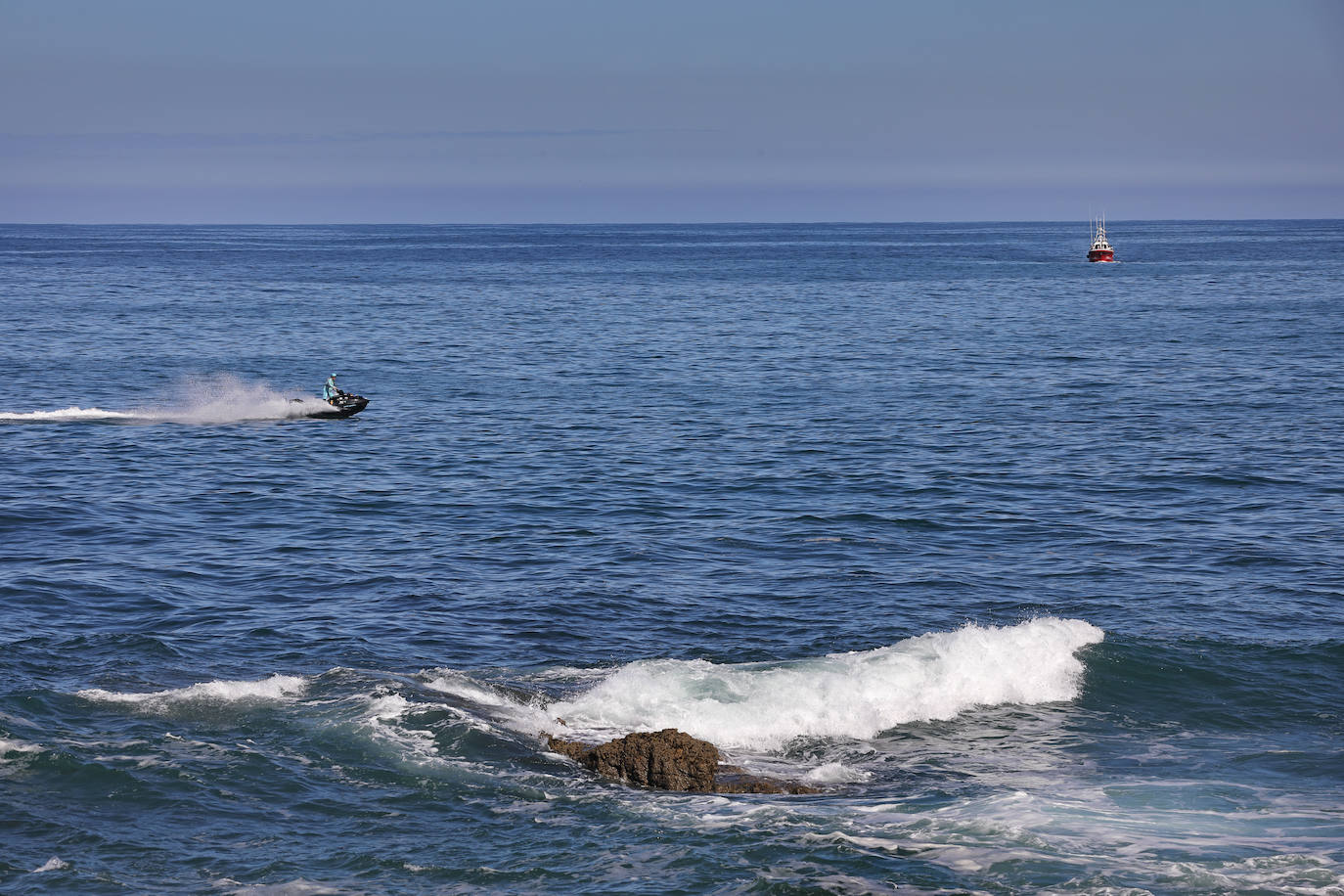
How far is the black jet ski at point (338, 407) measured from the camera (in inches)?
1966

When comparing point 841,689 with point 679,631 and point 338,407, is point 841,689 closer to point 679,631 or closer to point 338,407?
point 679,631

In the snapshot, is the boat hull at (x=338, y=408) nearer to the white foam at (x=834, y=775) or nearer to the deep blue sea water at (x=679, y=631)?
the deep blue sea water at (x=679, y=631)

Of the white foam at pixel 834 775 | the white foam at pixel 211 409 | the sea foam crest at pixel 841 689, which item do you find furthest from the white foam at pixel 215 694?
the white foam at pixel 211 409

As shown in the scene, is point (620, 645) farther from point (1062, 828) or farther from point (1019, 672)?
point (1062, 828)

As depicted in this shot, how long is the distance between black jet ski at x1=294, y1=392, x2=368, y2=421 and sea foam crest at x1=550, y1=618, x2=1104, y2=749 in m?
29.7

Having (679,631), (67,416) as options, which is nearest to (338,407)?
(67,416)

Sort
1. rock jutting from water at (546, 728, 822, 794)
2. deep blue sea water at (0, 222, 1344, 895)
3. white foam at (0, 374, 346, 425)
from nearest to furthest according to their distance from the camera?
deep blue sea water at (0, 222, 1344, 895) → rock jutting from water at (546, 728, 822, 794) → white foam at (0, 374, 346, 425)

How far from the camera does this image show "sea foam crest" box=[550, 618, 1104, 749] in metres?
21.2

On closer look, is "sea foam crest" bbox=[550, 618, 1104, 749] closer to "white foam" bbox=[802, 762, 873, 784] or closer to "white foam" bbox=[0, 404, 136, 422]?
"white foam" bbox=[802, 762, 873, 784]

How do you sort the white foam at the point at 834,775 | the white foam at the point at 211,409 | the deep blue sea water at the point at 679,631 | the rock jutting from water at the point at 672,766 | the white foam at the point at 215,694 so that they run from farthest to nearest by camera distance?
the white foam at the point at 211,409 < the white foam at the point at 215,694 < the white foam at the point at 834,775 < the rock jutting from water at the point at 672,766 < the deep blue sea water at the point at 679,631

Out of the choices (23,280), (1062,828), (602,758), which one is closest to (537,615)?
(602,758)

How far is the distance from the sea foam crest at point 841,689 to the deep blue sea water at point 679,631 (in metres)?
0.08

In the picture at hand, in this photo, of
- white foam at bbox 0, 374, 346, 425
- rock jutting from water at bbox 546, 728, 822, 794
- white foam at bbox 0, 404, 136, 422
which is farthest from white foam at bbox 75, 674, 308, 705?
white foam at bbox 0, 404, 136, 422

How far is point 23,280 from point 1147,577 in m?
126
